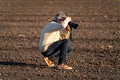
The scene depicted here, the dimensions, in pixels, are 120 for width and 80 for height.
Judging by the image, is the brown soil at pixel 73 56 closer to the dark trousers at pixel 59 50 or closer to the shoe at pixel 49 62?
the shoe at pixel 49 62

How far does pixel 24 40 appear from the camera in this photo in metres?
15.5

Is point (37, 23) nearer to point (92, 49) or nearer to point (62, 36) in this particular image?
point (92, 49)

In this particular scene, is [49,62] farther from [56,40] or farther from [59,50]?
[56,40]

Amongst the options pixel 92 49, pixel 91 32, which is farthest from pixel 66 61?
pixel 91 32

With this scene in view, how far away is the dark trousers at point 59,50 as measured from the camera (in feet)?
35.5

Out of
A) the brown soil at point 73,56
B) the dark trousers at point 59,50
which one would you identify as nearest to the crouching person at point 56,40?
the dark trousers at point 59,50

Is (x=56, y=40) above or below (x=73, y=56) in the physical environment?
above

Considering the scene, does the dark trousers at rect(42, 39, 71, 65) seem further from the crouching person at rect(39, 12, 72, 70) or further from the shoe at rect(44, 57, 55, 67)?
the shoe at rect(44, 57, 55, 67)

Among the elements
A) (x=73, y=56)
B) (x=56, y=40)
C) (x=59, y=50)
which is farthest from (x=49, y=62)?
(x=73, y=56)

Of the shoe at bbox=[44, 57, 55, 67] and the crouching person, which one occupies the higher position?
the crouching person

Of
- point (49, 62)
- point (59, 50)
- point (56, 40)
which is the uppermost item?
point (56, 40)

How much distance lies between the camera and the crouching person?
35.2ft

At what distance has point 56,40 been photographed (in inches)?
431

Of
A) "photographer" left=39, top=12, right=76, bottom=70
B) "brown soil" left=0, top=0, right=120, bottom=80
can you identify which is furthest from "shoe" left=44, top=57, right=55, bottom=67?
"brown soil" left=0, top=0, right=120, bottom=80
